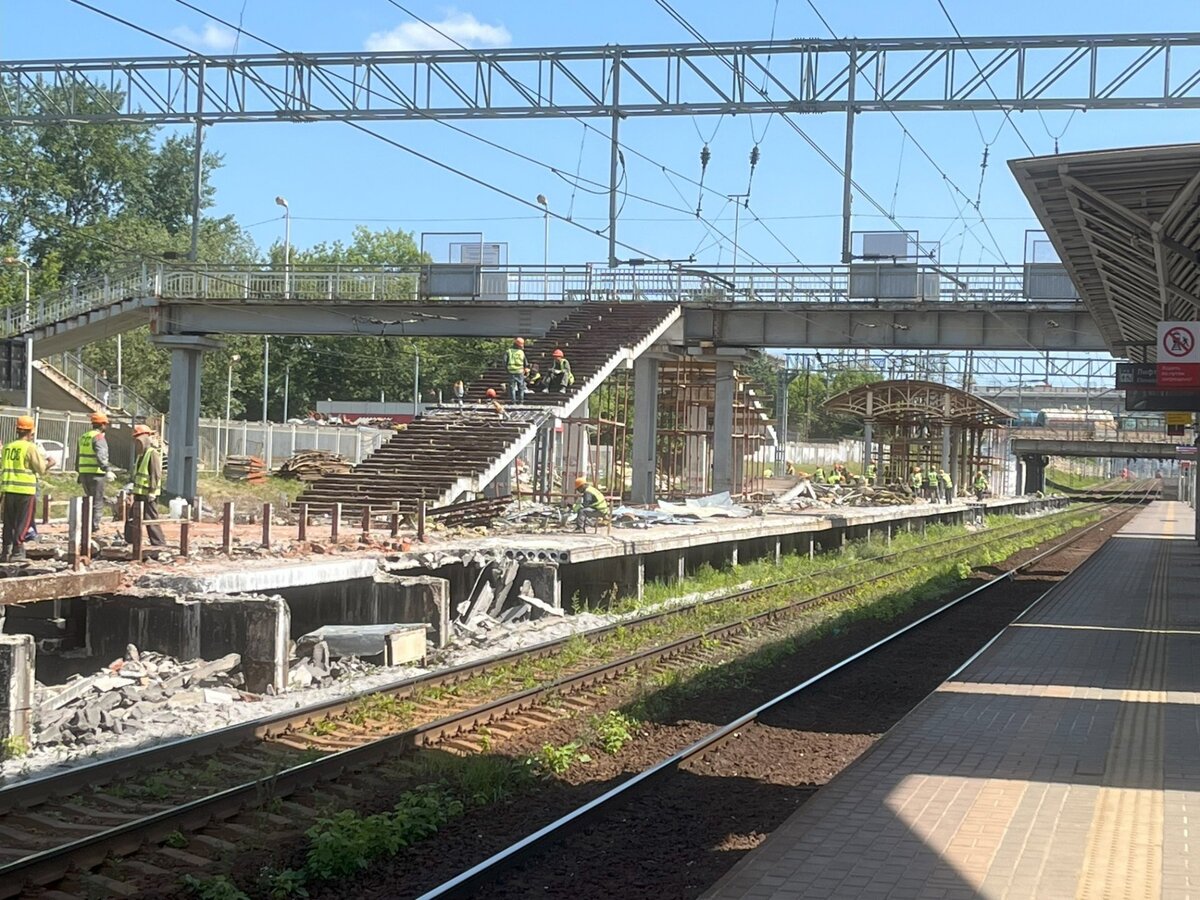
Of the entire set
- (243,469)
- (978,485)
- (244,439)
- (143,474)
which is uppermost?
(244,439)

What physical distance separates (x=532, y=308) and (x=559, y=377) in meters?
6.96

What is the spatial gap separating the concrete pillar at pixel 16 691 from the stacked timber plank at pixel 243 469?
114ft

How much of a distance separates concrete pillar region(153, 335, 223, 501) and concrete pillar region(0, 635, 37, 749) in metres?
27.1

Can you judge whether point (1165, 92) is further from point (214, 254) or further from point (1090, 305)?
point (214, 254)

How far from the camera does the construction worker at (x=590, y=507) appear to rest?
23750mm

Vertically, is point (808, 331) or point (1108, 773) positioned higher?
point (808, 331)

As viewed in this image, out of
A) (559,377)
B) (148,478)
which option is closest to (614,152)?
(559,377)

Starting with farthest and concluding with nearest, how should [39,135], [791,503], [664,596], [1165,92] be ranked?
[39,135] → [791,503] → [1165,92] → [664,596]

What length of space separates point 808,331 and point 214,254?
5337cm

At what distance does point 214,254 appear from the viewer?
81.8 meters

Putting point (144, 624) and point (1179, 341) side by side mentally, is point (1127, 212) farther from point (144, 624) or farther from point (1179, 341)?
point (144, 624)

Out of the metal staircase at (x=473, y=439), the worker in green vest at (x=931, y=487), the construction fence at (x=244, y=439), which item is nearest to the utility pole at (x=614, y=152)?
the metal staircase at (x=473, y=439)

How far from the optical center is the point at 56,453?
123 feet

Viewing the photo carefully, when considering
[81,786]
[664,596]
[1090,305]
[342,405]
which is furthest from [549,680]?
[342,405]
